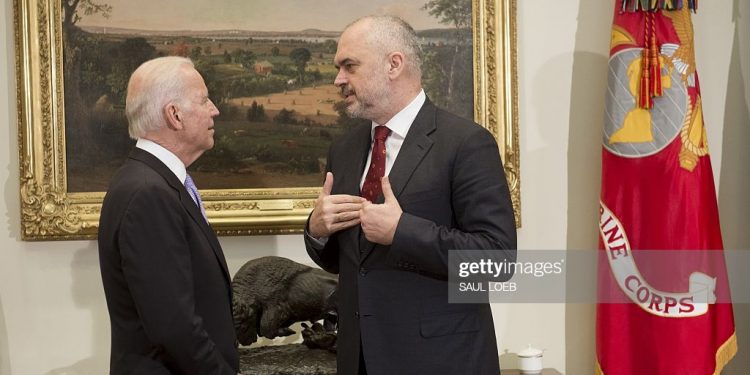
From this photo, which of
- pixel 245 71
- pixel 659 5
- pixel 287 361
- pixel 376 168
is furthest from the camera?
pixel 245 71

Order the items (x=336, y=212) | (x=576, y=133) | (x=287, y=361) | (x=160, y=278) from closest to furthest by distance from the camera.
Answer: (x=160, y=278), (x=336, y=212), (x=287, y=361), (x=576, y=133)

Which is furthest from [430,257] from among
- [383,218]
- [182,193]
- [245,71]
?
[245,71]

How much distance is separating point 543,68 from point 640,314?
1322 millimetres

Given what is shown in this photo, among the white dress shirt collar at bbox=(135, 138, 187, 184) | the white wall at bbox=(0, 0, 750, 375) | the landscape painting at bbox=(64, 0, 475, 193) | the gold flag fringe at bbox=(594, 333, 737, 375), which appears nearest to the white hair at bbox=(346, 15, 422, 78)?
the white dress shirt collar at bbox=(135, 138, 187, 184)

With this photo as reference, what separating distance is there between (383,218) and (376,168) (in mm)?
296

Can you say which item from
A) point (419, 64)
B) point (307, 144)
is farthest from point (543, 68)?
point (419, 64)

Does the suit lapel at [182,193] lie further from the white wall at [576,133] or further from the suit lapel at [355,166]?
the white wall at [576,133]

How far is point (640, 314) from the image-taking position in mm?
3961

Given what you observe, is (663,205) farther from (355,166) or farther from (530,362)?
(355,166)

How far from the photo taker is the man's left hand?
2551mm

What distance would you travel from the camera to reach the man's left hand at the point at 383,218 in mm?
2551

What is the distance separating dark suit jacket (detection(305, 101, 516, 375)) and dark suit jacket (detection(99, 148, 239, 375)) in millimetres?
439

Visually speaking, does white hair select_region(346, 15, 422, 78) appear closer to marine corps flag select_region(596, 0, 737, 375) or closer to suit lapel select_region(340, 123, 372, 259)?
suit lapel select_region(340, 123, 372, 259)

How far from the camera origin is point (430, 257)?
8.36 feet
